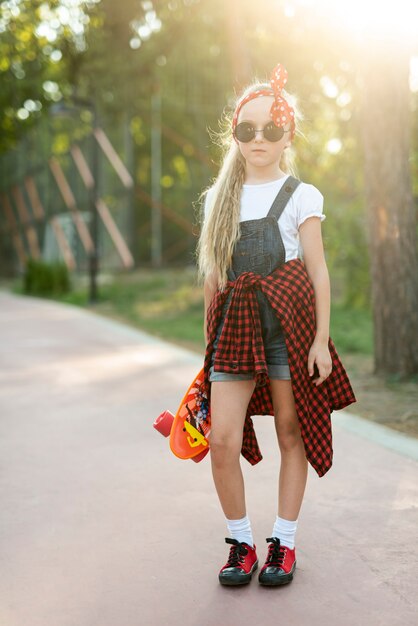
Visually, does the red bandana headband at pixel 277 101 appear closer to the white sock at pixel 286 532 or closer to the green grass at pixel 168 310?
the white sock at pixel 286 532

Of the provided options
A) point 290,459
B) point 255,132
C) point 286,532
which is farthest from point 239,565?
point 255,132

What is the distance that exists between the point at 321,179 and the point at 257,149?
60.6ft

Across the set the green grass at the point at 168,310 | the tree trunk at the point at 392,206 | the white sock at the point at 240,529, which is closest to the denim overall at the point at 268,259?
the white sock at the point at 240,529

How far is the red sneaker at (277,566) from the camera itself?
338 cm

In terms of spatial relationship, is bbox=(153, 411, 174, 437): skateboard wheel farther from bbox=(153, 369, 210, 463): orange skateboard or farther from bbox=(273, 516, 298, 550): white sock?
bbox=(273, 516, 298, 550): white sock

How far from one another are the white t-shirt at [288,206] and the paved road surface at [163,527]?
126 cm

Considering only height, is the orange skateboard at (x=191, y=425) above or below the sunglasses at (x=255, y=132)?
below

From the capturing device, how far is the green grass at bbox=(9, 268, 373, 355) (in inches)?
492

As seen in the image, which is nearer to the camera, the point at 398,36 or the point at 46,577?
the point at 46,577

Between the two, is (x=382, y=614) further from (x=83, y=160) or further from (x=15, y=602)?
(x=83, y=160)

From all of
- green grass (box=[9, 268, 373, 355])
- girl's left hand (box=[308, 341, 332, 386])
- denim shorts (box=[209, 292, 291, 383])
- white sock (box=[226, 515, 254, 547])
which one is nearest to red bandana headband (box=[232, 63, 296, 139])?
denim shorts (box=[209, 292, 291, 383])

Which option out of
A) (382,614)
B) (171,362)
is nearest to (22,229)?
(171,362)

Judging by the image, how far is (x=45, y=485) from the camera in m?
4.98

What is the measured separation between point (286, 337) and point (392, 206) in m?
5.06
